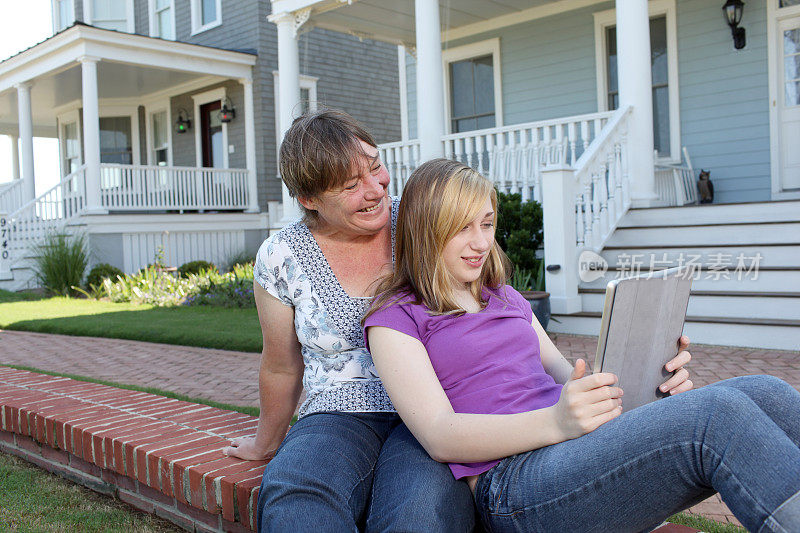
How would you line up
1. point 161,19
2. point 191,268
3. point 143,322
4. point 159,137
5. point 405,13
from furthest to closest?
point 159,137
point 161,19
point 191,268
point 405,13
point 143,322

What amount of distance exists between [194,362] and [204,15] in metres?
11.1

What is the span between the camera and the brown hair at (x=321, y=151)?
6.44 ft

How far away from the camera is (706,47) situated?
28.7 feet

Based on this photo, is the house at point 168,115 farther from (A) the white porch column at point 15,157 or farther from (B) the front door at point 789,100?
(B) the front door at point 789,100

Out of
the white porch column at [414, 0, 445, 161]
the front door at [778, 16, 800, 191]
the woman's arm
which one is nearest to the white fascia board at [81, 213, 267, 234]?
the white porch column at [414, 0, 445, 161]

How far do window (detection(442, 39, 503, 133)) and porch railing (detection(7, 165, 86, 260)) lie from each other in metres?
6.09

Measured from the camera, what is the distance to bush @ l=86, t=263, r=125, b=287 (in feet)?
36.0

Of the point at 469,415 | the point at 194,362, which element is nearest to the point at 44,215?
the point at 194,362

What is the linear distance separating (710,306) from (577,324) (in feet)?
3.42

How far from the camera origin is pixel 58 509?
8.51ft

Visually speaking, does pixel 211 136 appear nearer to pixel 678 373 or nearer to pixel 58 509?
pixel 58 509

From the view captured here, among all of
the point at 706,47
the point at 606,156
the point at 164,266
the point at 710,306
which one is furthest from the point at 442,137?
the point at 164,266

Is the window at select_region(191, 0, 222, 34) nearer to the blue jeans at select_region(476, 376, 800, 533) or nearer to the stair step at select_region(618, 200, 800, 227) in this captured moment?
the stair step at select_region(618, 200, 800, 227)

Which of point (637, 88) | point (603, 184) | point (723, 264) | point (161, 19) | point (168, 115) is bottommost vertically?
point (723, 264)
